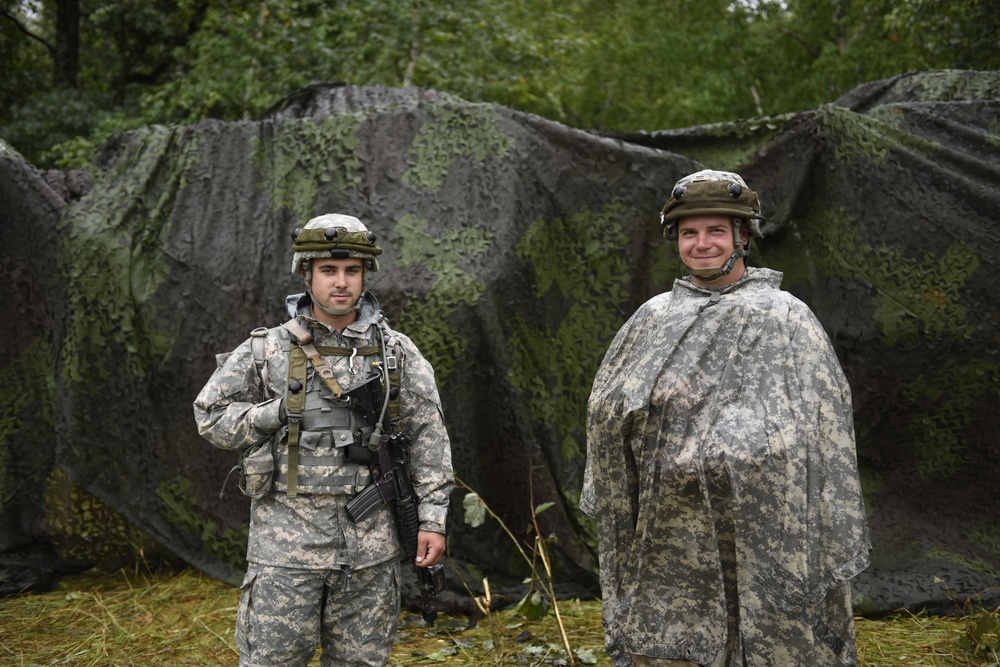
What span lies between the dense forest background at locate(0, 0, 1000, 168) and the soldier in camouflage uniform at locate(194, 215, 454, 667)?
427 cm

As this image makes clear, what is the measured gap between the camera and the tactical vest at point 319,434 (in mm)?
3043

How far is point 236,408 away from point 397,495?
0.61 m

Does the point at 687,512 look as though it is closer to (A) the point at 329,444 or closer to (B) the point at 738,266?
(B) the point at 738,266

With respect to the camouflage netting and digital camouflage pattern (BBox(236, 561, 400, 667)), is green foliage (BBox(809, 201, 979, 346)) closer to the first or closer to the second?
the camouflage netting

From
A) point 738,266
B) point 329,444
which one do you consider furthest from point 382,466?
point 738,266

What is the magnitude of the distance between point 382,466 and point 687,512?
39.7 inches

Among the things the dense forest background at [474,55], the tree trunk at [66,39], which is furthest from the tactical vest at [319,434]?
the tree trunk at [66,39]

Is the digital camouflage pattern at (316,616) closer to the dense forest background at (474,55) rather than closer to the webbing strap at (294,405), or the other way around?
the webbing strap at (294,405)

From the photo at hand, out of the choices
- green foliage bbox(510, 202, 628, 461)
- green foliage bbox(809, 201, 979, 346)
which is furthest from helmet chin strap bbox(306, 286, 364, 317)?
green foliage bbox(809, 201, 979, 346)

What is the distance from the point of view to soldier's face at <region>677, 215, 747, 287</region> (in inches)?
115

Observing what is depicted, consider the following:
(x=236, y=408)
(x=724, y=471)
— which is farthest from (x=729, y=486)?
(x=236, y=408)

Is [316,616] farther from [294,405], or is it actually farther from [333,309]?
[333,309]

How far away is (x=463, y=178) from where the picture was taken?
497cm

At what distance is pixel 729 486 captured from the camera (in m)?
2.73
